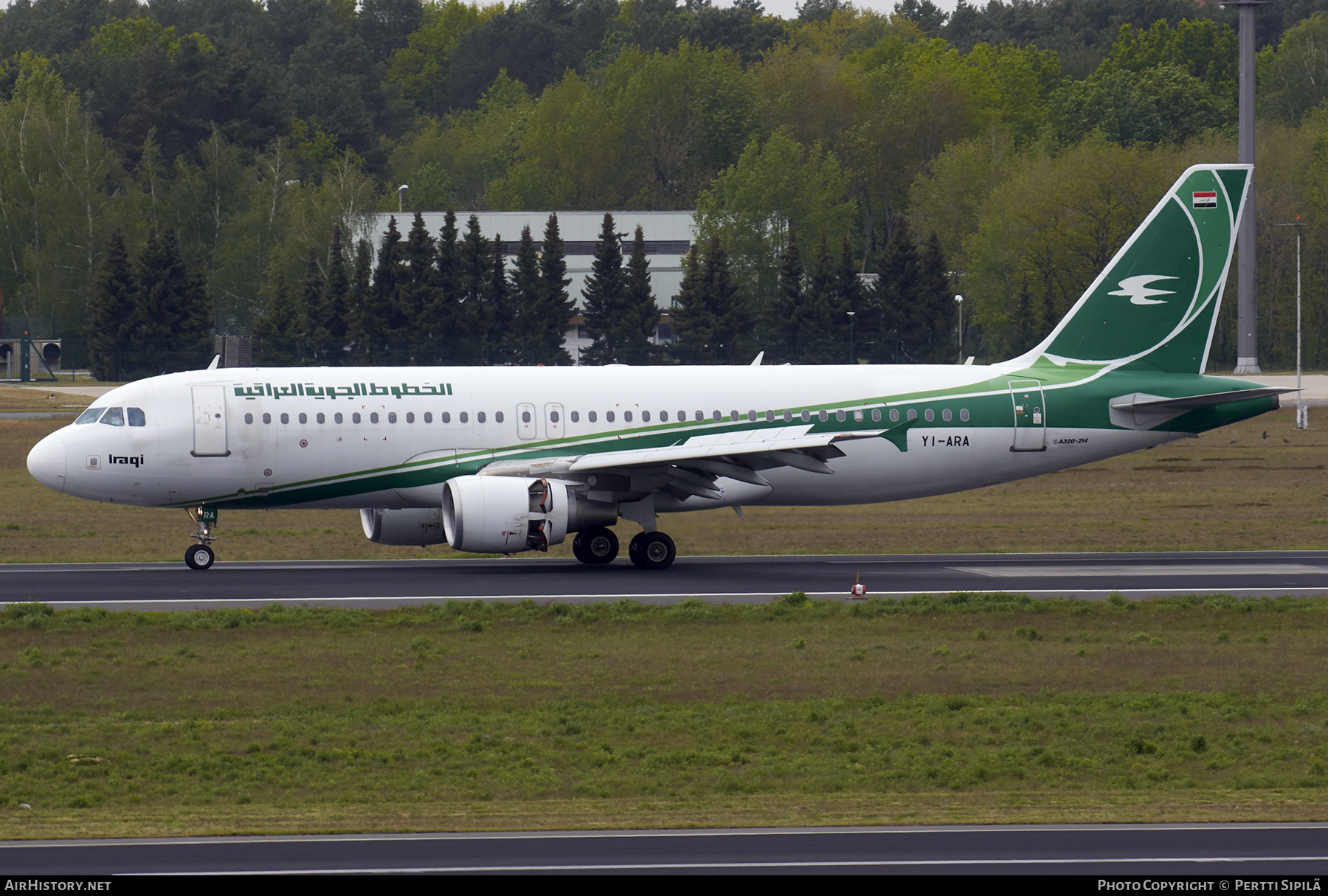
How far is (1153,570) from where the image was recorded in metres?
31.2

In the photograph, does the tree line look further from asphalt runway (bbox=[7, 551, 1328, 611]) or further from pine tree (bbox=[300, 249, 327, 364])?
asphalt runway (bbox=[7, 551, 1328, 611])

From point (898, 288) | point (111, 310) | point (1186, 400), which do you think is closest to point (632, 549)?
point (1186, 400)

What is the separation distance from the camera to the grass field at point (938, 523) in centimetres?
3550

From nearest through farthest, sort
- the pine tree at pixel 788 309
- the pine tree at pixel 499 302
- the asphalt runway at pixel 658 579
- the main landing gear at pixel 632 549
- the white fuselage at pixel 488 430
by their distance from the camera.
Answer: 1. the asphalt runway at pixel 658 579
2. the white fuselage at pixel 488 430
3. the main landing gear at pixel 632 549
4. the pine tree at pixel 499 302
5. the pine tree at pixel 788 309

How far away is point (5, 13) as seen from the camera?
183m

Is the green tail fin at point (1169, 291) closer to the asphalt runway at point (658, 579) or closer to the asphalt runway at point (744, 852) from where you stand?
the asphalt runway at point (658, 579)

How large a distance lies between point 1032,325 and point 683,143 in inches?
1870

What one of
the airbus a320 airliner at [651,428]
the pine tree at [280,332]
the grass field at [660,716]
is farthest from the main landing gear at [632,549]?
the pine tree at [280,332]

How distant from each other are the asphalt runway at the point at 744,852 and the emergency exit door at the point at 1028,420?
63.4ft

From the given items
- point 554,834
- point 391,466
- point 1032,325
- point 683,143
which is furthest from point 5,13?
point 554,834

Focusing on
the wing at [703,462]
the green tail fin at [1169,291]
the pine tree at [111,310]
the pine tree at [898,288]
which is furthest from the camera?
the pine tree at [898,288]

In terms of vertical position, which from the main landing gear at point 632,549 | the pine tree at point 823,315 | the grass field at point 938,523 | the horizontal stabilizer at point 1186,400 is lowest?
the grass field at point 938,523

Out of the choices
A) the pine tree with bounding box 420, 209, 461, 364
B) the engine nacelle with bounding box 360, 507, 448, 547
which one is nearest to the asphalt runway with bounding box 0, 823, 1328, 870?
the engine nacelle with bounding box 360, 507, 448, 547

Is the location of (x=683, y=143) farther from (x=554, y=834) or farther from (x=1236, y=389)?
(x=554, y=834)
